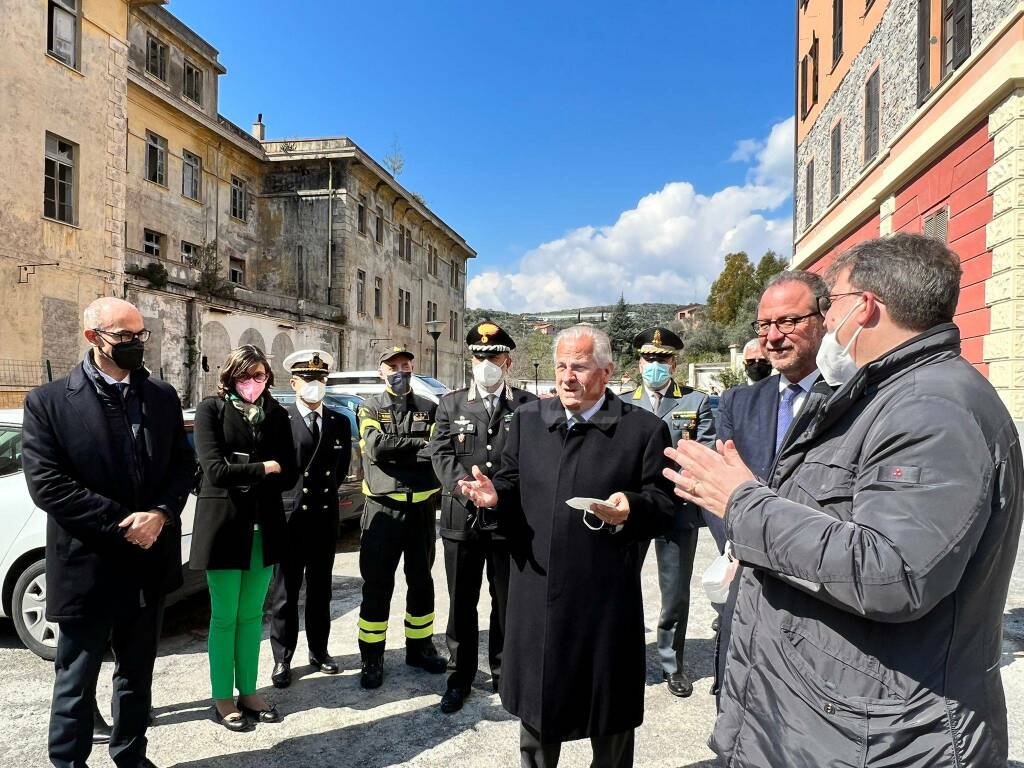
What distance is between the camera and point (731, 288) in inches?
1948

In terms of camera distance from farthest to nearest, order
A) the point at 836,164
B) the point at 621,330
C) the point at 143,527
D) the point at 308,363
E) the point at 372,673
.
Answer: the point at 621,330 < the point at 836,164 < the point at 308,363 < the point at 372,673 < the point at 143,527

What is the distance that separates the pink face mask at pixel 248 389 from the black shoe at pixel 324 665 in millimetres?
1773

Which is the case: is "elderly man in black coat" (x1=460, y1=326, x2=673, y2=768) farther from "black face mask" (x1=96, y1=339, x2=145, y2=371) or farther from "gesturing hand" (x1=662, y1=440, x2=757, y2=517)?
"black face mask" (x1=96, y1=339, x2=145, y2=371)

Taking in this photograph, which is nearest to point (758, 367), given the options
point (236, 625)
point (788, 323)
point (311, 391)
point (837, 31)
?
point (788, 323)

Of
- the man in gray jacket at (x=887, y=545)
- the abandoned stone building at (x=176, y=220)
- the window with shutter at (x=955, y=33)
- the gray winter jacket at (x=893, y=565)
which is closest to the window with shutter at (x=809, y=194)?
the window with shutter at (x=955, y=33)

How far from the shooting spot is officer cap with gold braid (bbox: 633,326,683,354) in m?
4.78

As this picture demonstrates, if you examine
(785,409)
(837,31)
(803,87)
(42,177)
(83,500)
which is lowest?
(83,500)

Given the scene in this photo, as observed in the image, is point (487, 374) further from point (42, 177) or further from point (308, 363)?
point (42, 177)

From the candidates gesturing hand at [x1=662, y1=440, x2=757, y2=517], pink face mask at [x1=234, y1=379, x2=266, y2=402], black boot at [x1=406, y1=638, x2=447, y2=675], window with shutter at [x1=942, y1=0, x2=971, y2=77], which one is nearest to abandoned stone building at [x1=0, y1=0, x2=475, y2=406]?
pink face mask at [x1=234, y1=379, x2=266, y2=402]

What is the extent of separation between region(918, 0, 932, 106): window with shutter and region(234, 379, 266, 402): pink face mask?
37.9 feet

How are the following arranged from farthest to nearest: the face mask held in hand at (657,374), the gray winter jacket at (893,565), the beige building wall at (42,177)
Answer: the beige building wall at (42,177), the face mask held in hand at (657,374), the gray winter jacket at (893,565)

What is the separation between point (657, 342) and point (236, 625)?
325 centimetres

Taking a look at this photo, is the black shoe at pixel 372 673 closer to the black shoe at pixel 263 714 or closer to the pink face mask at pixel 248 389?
the black shoe at pixel 263 714

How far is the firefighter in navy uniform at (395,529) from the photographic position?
4.27 metres
